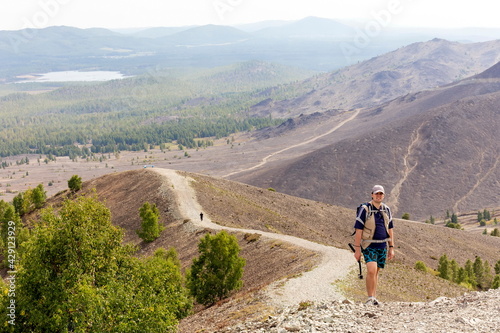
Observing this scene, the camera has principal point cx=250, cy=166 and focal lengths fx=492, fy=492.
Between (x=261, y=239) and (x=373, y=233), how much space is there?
41.1 metres

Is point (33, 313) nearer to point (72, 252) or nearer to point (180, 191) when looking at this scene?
point (72, 252)

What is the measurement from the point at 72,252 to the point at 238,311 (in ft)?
35.3

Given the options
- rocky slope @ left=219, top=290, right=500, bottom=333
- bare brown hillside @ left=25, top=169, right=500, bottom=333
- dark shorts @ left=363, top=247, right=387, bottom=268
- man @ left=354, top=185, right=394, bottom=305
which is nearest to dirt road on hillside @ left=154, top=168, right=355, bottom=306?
bare brown hillside @ left=25, top=169, right=500, bottom=333

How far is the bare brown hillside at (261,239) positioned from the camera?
121ft

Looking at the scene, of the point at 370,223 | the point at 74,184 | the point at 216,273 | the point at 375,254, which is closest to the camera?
the point at 370,223

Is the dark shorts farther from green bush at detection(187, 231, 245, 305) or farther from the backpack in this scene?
green bush at detection(187, 231, 245, 305)

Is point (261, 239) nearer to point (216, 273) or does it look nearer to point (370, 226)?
point (216, 273)

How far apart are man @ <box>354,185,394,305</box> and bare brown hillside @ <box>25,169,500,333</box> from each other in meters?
8.86

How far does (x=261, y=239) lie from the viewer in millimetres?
61656

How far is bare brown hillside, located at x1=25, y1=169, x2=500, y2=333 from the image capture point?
36812 mm

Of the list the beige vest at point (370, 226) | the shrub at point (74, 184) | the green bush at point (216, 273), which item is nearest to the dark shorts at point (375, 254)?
the beige vest at point (370, 226)

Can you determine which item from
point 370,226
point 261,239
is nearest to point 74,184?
point 261,239

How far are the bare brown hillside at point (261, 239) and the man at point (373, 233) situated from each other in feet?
29.1

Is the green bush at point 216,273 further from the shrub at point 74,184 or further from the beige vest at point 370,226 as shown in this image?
the shrub at point 74,184
